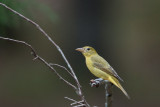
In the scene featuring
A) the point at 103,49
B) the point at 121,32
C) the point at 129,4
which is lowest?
the point at 103,49

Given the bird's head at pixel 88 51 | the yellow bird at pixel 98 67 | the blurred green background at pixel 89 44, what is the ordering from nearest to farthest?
the yellow bird at pixel 98 67 → the bird's head at pixel 88 51 → the blurred green background at pixel 89 44

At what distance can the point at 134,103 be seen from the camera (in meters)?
5.66

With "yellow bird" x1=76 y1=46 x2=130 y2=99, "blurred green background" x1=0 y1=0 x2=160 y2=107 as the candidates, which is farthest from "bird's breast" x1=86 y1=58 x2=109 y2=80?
"blurred green background" x1=0 y1=0 x2=160 y2=107

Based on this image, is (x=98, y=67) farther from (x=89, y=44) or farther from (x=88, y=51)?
(x=89, y=44)

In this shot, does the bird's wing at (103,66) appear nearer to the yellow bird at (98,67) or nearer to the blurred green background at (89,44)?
the yellow bird at (98,67)

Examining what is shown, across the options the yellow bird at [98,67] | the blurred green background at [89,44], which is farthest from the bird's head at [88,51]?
the blurred green background at [89,44]

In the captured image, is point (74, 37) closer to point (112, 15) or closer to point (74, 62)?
point (74, 62)

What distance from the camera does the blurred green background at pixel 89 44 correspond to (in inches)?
208

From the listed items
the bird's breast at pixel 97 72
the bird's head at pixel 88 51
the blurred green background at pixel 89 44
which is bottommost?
the bird's breast at pixel 97 72

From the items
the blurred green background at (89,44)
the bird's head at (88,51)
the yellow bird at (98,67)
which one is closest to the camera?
the yellow bird at (98,67)

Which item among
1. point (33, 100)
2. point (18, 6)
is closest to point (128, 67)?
point (33, 100)

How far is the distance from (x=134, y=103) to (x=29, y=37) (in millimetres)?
1710

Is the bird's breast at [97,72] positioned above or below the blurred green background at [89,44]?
below

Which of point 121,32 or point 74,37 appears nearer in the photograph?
point 74,37
